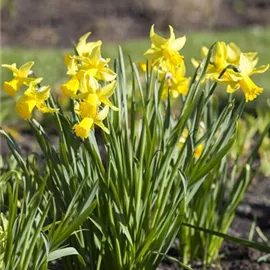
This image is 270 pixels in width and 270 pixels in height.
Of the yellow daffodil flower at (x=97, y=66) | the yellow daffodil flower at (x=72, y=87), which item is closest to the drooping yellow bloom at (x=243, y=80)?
the yellow daffodil flower at (x=97, y=66)

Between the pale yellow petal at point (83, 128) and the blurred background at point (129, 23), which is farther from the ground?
the pale yellow petal at point (83, 128)

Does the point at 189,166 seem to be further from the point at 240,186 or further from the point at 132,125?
the point at 240,186

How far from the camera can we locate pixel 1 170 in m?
3.19

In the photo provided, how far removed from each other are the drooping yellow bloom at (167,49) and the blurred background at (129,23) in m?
4.54

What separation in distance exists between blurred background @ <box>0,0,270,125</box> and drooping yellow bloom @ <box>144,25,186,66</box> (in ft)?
14.9

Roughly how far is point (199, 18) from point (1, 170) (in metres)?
6.41

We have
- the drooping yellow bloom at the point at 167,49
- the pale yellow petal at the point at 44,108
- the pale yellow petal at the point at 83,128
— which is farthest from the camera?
the drooping yellow bloom at the point at 167,49

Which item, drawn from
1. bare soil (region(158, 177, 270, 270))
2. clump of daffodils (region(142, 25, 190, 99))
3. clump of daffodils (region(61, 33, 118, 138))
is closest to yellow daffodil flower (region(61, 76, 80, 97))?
clump of daffodils (region(61, 33, 118, 138))

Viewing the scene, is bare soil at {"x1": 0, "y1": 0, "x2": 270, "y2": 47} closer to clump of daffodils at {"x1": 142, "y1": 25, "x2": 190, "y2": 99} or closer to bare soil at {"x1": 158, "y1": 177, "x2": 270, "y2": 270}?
bare soil at {"x1": 158, "y1": 177, "x2": 270, "y2": 270}

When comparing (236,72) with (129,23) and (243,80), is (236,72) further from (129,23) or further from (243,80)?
(129,23)

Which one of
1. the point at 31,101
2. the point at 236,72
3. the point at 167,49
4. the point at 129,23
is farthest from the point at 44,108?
the point at 129,23

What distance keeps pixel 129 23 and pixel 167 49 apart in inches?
256

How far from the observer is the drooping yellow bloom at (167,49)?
2.68 metres

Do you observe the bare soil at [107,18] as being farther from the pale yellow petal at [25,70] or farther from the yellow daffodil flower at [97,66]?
the yellow daffodil flower at [97,66]
